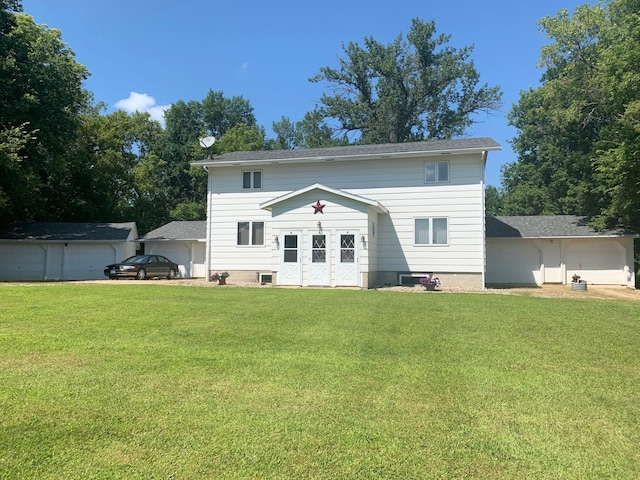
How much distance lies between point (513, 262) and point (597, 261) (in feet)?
12.3

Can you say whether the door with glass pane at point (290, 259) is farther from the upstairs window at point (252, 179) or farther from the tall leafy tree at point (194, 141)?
the tall leafy tree at point (194, 141)

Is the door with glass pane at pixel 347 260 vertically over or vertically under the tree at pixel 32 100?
under

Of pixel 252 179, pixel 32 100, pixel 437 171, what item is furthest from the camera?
pixel 32 100

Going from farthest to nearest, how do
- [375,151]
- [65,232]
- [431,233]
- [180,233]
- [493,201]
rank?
1. [493,201]
2. [180,233]
3. [65,232]
4. [375,151]
5. [431,233]

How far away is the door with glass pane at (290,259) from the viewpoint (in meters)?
18.2

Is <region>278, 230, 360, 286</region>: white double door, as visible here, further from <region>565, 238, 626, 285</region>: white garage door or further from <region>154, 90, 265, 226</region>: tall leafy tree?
<region>154, 90, 265, 226</region>: tall leafy tree

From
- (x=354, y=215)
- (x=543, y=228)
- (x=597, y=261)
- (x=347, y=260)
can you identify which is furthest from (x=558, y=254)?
(x=347, y=260)

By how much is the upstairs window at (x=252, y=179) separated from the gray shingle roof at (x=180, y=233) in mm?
6126

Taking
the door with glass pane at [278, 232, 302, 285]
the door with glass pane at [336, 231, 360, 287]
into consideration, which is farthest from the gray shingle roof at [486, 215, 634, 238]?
the door with glass pane at [278, 232, 302, 285]

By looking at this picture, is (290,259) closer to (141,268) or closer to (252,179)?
(252,179)

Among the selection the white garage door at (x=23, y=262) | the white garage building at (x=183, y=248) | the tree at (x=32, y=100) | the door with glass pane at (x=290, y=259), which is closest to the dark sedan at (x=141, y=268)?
the white garage building at (x=183, y=248)

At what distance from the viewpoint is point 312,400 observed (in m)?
4.18

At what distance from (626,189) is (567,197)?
10371 mm

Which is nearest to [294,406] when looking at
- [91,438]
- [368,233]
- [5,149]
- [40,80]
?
[91,438]
